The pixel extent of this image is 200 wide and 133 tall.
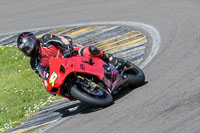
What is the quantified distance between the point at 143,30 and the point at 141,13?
4.65 ft

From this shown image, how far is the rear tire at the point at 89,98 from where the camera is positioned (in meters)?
7.64

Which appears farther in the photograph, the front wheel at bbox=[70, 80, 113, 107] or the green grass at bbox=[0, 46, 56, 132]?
the green grass at bbox=[0, 46, 56, 132]

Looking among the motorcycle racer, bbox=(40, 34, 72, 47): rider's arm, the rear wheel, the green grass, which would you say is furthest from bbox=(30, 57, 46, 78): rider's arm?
the green grass

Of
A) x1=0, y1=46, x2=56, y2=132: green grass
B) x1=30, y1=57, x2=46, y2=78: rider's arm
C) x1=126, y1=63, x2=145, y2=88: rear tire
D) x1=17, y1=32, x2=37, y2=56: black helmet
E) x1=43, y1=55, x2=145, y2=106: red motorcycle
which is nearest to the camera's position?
x1=43, y1=55, x2=145, y2=106: red motorcycle

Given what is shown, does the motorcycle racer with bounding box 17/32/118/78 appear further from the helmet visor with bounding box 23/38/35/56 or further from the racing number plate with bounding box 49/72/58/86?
the racing number plate with bounding box 49/72/58/86

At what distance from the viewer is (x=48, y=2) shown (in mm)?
16531

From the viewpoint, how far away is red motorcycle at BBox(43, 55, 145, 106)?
7.77 m

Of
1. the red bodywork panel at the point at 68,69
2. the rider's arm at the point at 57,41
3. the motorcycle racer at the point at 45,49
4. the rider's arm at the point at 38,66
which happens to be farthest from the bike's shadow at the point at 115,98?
the rider's arm at the point at 57,41

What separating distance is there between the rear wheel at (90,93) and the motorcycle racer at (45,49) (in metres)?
0.68

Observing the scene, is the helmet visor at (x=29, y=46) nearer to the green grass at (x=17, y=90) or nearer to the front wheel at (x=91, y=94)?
the front wheel at (x=91, y=94)

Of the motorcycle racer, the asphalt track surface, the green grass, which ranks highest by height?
the motorcycle racer

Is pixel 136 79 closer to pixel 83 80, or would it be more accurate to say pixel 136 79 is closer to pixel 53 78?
pixel 83 80

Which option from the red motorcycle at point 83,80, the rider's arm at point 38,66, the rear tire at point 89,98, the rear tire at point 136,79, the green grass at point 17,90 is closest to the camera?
the rear tire at point 89,98

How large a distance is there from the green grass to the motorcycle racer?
5.08ft
